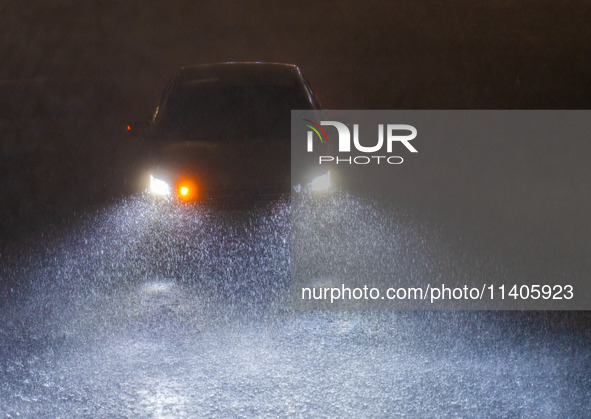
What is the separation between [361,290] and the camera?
5430 millimetres

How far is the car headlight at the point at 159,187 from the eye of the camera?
7012 mm

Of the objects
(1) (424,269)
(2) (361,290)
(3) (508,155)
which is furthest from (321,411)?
(3) (508,155)

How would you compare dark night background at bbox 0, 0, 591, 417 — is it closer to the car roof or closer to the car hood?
the car hood

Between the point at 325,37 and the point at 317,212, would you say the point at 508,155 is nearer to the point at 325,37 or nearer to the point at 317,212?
the point at 317,212

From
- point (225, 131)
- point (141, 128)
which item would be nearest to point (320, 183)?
point (225, 131)

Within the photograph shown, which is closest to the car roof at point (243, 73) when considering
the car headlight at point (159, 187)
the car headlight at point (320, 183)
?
the car headlight at point (320, 183)

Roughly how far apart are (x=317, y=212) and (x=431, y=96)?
15.2 meters

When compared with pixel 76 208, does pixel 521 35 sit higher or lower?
higher

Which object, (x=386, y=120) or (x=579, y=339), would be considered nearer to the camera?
(x=579, y=339)

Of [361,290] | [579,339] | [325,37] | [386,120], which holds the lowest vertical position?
[579,339]

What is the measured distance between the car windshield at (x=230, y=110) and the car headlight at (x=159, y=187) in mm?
619

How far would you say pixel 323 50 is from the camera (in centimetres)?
2406

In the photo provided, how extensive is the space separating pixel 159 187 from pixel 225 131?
0.95 metres

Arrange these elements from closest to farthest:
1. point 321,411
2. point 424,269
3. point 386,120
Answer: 1. point 321,411
2. point 424,269
3. point 386,120
